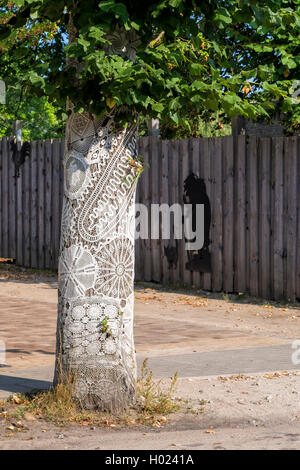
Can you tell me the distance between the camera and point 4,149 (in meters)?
18.0

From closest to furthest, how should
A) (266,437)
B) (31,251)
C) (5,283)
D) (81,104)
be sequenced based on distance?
(266,437) < (81,104) < (5,283) < (31,251)

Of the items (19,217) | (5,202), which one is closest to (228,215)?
(19,217)

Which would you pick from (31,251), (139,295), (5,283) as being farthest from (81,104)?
(31,251)

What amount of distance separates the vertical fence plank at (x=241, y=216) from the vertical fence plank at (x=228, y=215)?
0.12 m

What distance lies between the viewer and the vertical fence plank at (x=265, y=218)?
12945 millimetres

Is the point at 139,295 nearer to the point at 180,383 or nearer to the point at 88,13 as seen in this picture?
the point at 180,383

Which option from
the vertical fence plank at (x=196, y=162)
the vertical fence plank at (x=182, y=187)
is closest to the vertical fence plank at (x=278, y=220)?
the vertical fence plank at (x=196, y=162)

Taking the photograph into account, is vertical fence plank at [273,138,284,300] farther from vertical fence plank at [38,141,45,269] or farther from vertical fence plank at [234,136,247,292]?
vertical fence plank at [38,141,45,269]

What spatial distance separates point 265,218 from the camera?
1298 centimetres

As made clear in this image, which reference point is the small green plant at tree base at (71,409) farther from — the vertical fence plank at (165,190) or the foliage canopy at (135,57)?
the vertical fence plank at (165,190)

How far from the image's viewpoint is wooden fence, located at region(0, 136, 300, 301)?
12688 millimetres

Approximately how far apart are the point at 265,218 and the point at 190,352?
418 centimetres

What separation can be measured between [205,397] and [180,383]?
466 mm

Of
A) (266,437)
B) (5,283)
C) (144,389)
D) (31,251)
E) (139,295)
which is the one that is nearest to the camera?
(266,437)
